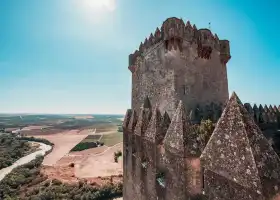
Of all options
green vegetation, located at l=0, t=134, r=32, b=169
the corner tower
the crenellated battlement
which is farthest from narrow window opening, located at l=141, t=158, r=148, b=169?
green vegetation, located at l=0, t=134, r=32, b=169

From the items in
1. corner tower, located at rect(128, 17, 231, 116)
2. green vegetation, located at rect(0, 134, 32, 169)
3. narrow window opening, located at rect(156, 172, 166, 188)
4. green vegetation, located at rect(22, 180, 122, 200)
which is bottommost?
green vegetation, located at rect(0, 134, 32, 169)

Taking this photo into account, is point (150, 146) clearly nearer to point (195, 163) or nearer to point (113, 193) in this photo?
point (195, 163)

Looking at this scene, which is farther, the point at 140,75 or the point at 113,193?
the point at 113,193

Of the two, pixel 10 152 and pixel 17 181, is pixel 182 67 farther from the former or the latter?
pixel 10 152

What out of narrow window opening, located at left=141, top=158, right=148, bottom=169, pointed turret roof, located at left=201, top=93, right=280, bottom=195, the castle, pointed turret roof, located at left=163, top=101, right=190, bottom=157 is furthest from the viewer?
narrow window opening, located at left=141, top=158, right=148, bottom=169

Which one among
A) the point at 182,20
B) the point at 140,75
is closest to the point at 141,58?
the point at 140,75

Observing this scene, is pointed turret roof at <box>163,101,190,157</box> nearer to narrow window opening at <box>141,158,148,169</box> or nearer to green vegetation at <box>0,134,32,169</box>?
narrow window opening at <box>141,158,148,169</box>
